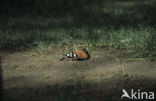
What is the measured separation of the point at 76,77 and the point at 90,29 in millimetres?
2819

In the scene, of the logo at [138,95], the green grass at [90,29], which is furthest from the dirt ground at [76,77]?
the green grass at [90,29]

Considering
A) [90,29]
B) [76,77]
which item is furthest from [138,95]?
[90,29]

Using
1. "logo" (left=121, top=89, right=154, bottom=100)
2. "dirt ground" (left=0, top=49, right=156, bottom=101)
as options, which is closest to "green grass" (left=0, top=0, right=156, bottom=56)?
"dirt ground" (left=0, top=49, right=156, bottom=101)

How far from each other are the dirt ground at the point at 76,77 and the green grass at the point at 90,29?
1.45 ft

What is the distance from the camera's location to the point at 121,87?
155 inches

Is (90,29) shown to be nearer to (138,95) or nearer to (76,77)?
(76,77)

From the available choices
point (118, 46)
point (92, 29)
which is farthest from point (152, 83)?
point (92, 29)

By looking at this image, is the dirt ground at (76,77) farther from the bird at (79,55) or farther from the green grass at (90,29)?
the green grass at (90,29)

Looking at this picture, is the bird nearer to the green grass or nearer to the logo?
the green grass

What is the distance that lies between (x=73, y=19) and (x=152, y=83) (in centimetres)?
485

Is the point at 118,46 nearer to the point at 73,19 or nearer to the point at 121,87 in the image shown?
the point at 121,87

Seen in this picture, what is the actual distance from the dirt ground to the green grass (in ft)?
1.45

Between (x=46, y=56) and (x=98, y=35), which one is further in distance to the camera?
(x=98, y=35)

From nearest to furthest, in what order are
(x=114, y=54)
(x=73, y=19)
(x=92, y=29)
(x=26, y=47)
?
1. (x=114, y=54)
2. (x=26, y=47)
3. (x=92, y=29)
4. (x=73, y=19)
